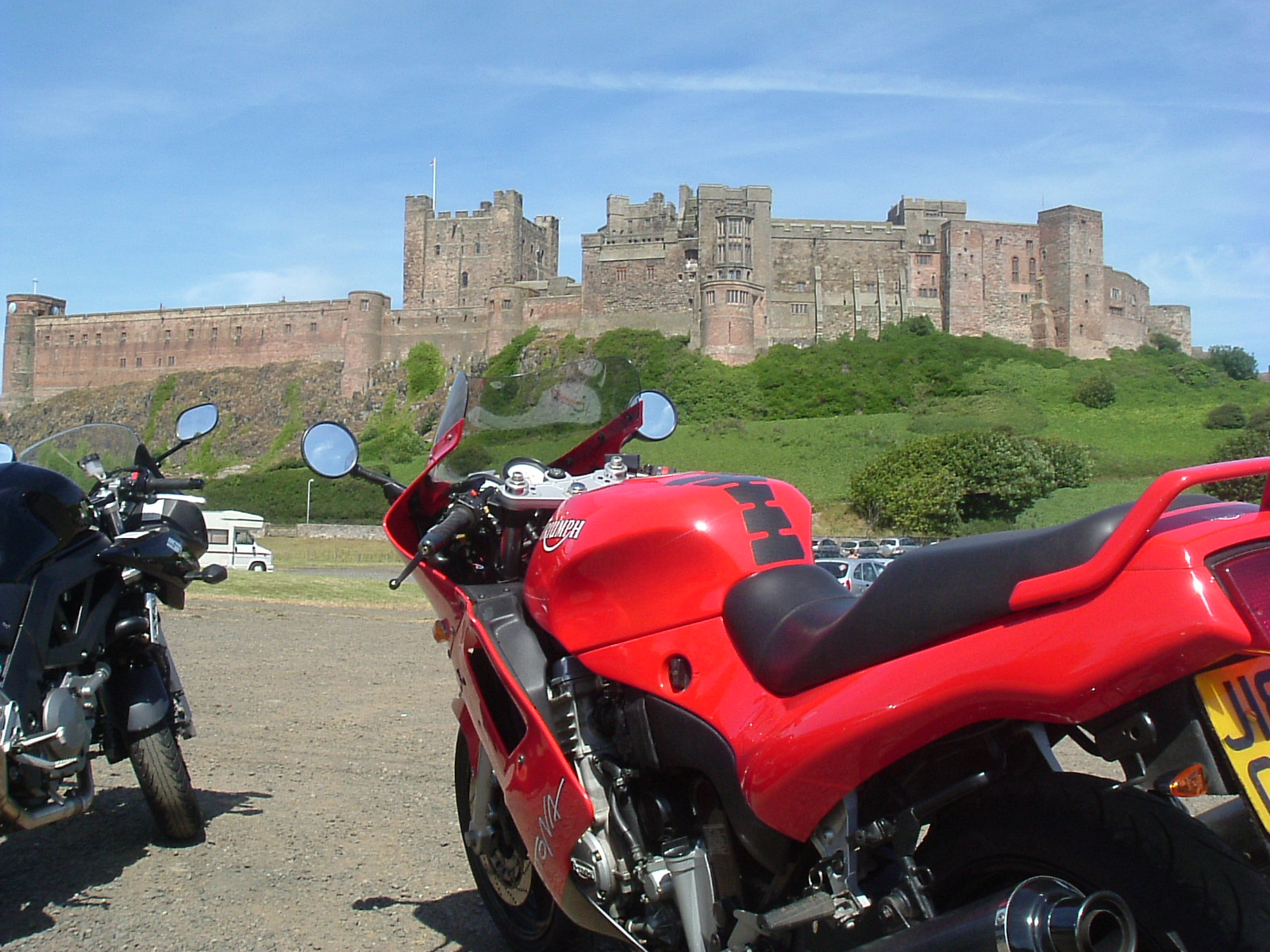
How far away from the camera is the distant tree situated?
68.1 meters

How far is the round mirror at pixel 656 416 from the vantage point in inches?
129

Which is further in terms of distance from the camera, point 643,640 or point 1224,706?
point 643,640

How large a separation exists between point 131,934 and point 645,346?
204 ft

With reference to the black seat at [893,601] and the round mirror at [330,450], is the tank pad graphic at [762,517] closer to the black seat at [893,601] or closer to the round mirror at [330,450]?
the black seat at [893,601]

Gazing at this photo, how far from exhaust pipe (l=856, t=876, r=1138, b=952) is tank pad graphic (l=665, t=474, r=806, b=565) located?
0.81 metres

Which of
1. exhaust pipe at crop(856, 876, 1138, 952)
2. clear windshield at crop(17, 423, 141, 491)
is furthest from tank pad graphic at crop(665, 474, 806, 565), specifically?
clear windshield at crop(17, 423, 141, 491)

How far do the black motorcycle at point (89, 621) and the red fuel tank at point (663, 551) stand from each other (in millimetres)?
1658

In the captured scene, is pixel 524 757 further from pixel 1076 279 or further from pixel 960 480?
pixel 1076 279

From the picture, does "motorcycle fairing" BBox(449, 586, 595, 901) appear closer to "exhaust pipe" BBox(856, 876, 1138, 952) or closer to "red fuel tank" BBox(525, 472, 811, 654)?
"red fuel tank" BBox(525, 472, 811, 654)

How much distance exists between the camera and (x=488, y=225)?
78.1m

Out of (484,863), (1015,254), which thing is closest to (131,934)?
(484,863)

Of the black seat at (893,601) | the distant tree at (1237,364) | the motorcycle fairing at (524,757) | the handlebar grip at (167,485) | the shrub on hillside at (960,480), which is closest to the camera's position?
the black seat at (893,601)

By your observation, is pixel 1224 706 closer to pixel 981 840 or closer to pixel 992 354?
pixel 981 840

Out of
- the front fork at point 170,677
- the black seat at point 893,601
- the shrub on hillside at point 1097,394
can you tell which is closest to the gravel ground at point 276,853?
the front fork at point 170,677
